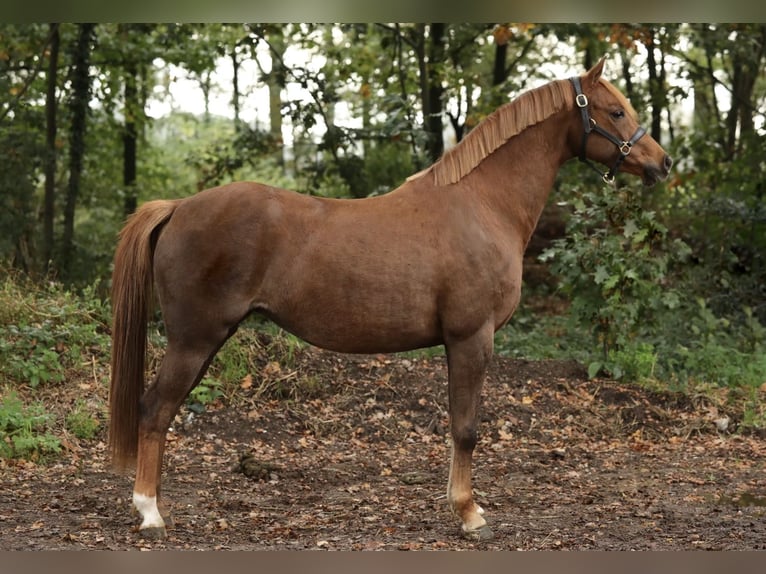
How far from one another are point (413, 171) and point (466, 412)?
23.6ft

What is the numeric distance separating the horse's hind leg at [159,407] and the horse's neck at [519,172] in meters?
1.65

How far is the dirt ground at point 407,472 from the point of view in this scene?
15.5 feet

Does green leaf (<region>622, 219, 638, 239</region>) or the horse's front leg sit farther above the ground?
green leaf (<region>622, 219, 638, 239</region>)

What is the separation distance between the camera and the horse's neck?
4969 millimetres

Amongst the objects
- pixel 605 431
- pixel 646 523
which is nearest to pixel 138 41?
pixel 605 431

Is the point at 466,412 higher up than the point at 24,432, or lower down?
higher up

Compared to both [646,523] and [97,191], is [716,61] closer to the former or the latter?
[97,191]

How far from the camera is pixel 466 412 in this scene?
4.77m

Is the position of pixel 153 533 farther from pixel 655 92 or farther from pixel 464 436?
pixel 655 92

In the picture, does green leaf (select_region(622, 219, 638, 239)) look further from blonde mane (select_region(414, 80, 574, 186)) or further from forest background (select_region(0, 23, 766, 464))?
blonde mane (select_region(414, 80, 574, 186))

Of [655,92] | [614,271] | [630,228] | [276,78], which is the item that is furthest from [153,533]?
[655,92]

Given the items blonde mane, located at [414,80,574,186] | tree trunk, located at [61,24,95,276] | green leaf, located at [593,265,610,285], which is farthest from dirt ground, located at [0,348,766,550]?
tree trunk, located at [61,24,95,276]

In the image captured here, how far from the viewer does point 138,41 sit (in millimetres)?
11945

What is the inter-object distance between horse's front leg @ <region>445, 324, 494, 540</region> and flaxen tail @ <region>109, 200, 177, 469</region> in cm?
164
